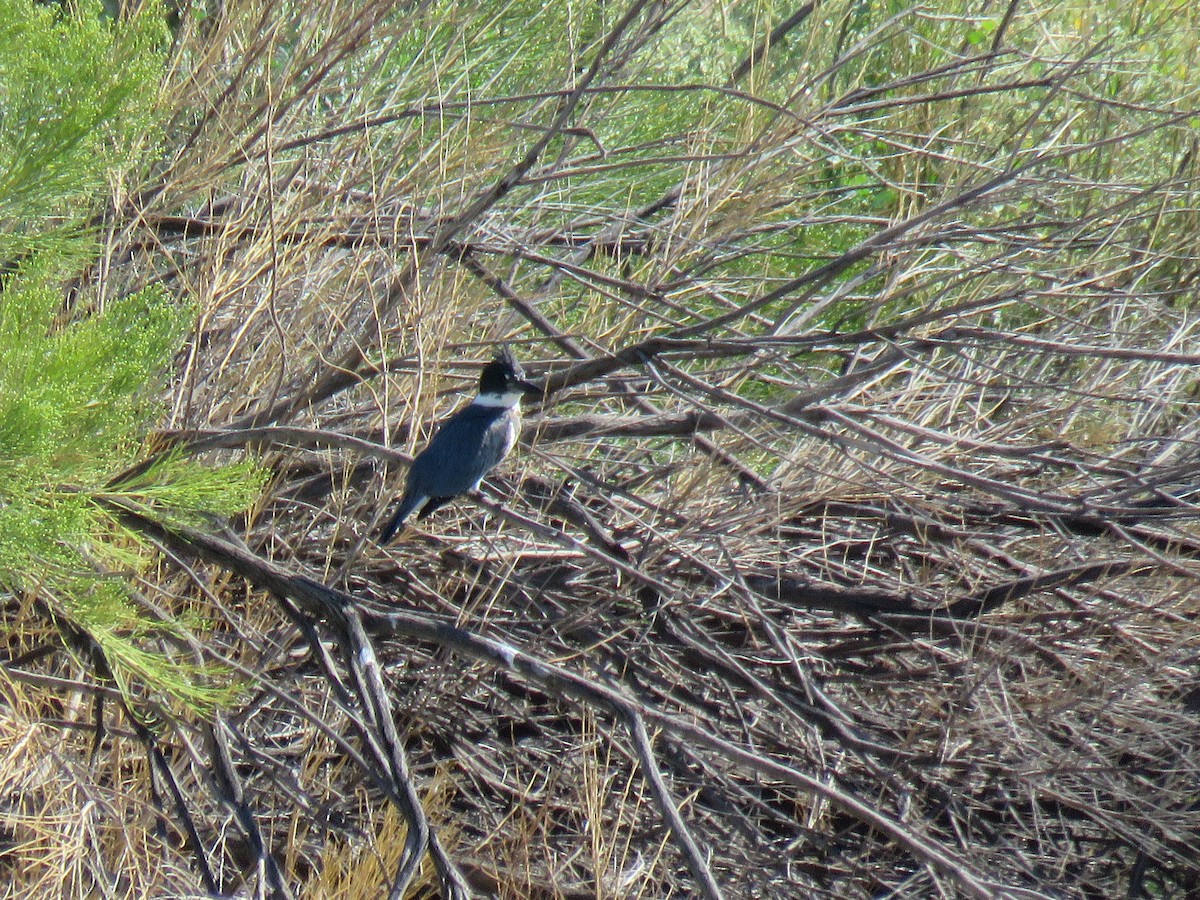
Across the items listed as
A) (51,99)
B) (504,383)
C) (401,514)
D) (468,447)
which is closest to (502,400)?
(504,383)

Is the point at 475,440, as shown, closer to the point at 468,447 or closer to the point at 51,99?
the point at 468,447

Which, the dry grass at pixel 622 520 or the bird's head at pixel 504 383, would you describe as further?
the bird's head at pixel 504 383

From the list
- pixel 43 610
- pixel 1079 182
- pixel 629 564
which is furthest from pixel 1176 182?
pixel 43 610

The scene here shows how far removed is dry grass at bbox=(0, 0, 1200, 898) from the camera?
3.07 metres

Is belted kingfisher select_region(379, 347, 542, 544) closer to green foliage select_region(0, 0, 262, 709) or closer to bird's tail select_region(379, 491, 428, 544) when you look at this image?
bird's tail select_region(379, 491, 428, 544)

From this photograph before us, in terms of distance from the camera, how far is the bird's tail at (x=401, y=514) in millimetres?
3402

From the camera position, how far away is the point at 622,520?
3.60m

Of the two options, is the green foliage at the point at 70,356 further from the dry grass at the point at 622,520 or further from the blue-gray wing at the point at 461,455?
the blue-gray wing at the point at 461,455

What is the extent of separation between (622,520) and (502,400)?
0.47m

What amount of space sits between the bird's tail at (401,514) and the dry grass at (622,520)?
9 centimetres

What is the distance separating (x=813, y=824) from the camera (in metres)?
3.64

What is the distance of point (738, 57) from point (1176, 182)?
123 inches

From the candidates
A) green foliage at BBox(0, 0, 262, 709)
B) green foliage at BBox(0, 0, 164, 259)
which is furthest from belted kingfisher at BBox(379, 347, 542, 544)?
green foliage at BBox(0, 0, 164, 259)

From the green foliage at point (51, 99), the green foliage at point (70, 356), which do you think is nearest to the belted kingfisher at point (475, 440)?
the green foliage at point (70, 356)
